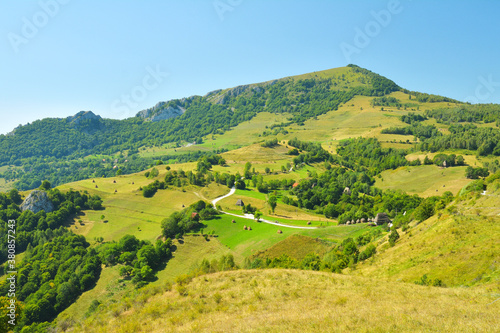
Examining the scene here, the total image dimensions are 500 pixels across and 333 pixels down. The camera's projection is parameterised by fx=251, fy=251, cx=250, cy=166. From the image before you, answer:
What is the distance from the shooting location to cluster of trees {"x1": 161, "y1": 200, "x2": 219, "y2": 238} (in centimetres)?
8306

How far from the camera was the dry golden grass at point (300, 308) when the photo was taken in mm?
15711

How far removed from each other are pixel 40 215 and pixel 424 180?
181232 mm

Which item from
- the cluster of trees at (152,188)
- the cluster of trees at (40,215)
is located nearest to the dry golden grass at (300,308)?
the cluster of trees at (40,215)

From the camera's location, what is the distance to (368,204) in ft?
344

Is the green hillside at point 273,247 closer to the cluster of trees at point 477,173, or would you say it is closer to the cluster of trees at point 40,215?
the cluster of trees at point 40,215

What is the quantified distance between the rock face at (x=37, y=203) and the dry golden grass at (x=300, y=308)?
107832 millimetres

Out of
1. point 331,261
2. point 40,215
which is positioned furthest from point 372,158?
point 40,215

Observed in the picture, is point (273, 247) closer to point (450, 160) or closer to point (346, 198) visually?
point (346, 198)

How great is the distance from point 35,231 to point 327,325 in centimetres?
12271

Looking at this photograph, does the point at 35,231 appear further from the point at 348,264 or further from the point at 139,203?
the point at 348,264

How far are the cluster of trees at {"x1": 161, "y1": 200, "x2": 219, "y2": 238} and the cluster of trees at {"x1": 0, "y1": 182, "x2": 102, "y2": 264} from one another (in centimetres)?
4936

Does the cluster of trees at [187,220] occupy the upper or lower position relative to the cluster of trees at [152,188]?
lower

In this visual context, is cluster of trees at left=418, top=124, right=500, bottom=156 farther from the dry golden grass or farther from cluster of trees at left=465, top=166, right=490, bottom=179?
the dry golden grass

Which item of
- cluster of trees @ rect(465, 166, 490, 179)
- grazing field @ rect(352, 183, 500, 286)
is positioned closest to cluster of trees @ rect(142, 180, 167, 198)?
grazing field @ rect(352, 183, 500, 286)
